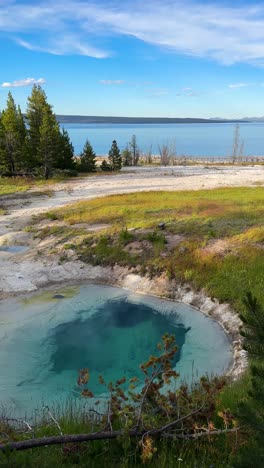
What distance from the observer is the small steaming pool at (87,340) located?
1190 centimetres

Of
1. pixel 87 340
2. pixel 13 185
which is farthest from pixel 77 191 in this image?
pixel 87 340

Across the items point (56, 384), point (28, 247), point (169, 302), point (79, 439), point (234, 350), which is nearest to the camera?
point (79, 439)

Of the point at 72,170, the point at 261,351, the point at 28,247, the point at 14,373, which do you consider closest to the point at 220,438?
the point at 261,351

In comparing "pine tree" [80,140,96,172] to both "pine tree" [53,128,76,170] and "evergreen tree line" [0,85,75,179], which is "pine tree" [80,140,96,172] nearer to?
"pine tree" [53,128,76,170]

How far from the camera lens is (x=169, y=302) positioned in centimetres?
1766

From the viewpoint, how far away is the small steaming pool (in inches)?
468

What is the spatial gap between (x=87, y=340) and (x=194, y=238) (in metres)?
9.83

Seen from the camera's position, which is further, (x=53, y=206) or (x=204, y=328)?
(x=53, y=206)

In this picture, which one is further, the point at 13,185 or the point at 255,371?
the point at 13,185

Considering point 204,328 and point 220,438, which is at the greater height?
point 220,438

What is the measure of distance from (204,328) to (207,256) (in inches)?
208

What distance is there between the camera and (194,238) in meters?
22.2

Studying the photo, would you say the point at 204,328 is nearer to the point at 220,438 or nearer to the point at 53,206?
the point at 220,438

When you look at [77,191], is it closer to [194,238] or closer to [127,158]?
[194,238]
